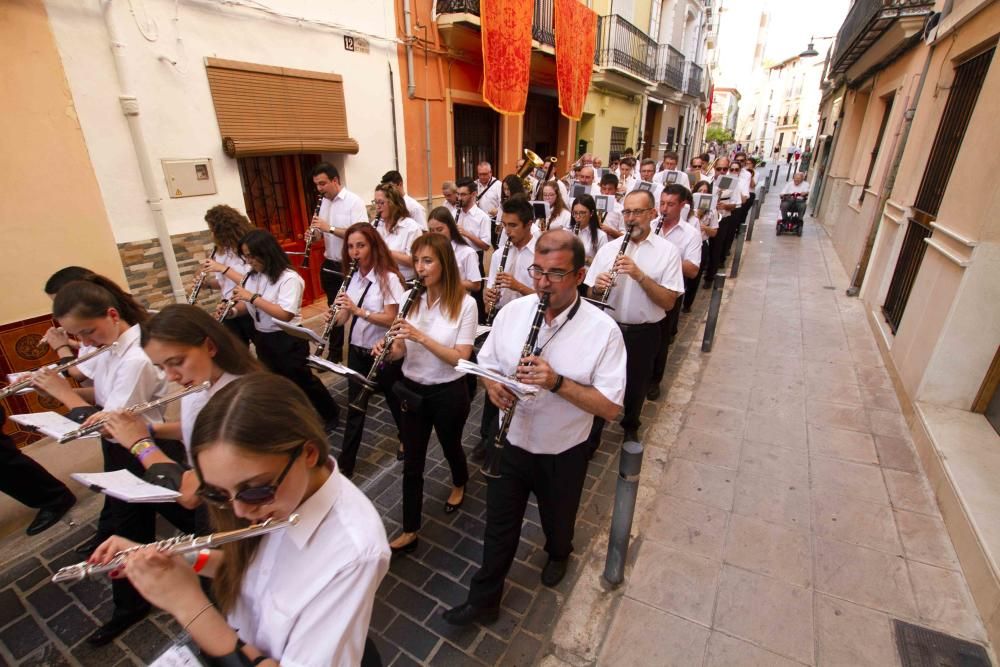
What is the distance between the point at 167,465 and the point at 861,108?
1730cm

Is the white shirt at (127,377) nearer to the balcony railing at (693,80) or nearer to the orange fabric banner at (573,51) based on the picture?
the orange fabric banner at (573,51)

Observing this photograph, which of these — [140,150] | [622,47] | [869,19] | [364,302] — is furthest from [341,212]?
[622,47]

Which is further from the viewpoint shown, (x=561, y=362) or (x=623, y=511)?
(x=623, y=511)

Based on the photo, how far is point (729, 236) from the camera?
10.5m

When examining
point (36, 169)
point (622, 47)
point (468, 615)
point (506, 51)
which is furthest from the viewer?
point (622, 47)

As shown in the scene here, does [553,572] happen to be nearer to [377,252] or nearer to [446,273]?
[446,273]

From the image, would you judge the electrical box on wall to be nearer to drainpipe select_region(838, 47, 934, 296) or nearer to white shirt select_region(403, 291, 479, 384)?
white shirt select_region(403, 291, 479, 384)

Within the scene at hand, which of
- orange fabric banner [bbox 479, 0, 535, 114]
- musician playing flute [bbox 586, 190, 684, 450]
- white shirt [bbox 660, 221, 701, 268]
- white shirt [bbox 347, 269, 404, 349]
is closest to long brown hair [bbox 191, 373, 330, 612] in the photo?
white shirt [bbox 347, 269, 404, 349]

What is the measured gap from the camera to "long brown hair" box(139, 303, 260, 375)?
7.28 ft

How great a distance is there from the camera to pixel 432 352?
2977mm

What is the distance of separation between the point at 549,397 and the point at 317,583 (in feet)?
4.84

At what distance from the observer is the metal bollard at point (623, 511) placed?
2805mm

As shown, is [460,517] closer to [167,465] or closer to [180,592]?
[167,465]

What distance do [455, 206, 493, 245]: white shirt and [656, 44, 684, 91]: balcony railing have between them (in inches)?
670
